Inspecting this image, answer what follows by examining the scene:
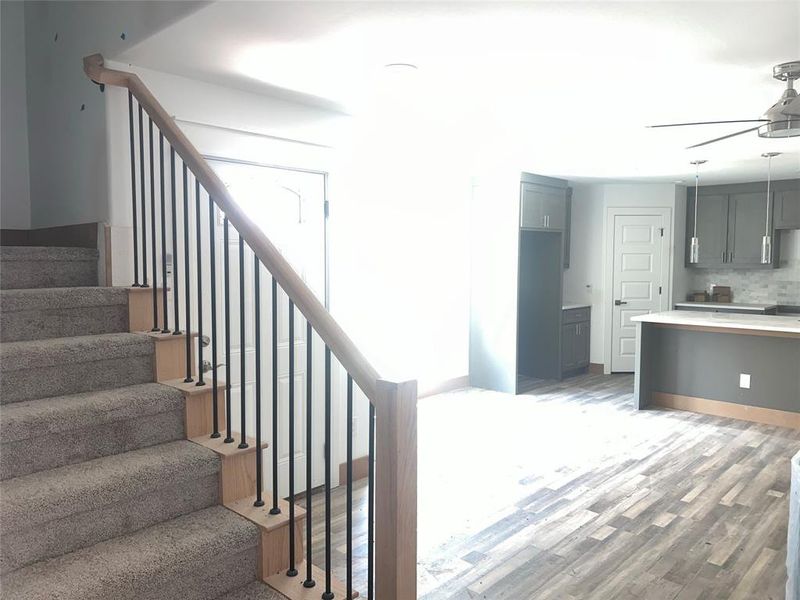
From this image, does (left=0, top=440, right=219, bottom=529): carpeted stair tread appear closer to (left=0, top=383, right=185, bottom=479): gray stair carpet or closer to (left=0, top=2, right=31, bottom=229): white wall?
(left=0, top=383, right=185, bottom=479): gray stair carpet

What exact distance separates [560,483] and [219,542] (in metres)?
2.71

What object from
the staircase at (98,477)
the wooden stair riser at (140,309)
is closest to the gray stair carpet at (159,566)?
the staircase at (98,477)

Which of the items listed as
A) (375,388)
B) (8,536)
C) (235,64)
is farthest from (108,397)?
(235,64)

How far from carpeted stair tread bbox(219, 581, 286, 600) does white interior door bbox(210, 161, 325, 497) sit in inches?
53.8

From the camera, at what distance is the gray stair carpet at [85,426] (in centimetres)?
191

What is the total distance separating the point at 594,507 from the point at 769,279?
17.9 ft

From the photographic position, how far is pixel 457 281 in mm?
6582

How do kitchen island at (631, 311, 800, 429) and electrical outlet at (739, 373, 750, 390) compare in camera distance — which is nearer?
kitchen island at (631, 311, 800, 429)

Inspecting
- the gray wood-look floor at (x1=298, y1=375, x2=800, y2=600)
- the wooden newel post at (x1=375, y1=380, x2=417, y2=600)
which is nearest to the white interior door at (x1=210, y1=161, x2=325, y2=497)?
the gray wood-look floor at (x1=298, y1=375, x2=800, y2=600)

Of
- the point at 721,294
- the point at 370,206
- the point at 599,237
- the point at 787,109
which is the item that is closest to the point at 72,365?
the point at 370,206

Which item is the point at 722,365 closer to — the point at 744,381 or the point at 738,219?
the point at 744,381

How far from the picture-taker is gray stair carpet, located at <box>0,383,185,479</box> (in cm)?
191

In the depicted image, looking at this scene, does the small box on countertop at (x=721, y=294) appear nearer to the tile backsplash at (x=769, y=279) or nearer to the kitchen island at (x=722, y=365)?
the tile backsplash at (x=769, y=279)

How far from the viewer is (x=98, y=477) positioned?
1895mm
